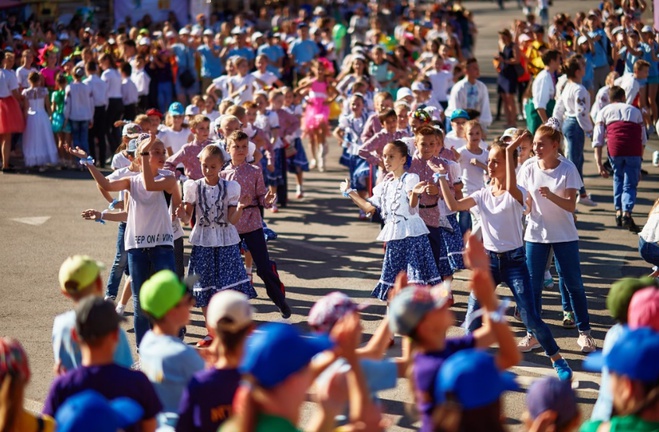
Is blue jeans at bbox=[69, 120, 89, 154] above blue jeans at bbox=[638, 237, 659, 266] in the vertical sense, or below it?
above

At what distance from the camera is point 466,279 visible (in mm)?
12312

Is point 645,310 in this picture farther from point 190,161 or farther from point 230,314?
point 190,161

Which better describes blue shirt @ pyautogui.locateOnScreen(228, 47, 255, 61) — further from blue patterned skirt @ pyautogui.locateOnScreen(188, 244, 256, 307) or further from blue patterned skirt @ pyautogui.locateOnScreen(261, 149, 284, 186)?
blue patterned skirt @ pyautogui.locateOnScreen(188, 244, 256, 307)

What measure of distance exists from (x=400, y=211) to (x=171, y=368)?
4329 millimetres

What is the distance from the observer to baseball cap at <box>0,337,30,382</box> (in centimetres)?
506

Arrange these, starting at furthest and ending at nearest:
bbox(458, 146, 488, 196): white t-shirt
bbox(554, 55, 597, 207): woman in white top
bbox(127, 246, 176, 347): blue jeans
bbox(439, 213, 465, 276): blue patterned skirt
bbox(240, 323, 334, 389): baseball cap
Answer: bbox(554, 55, 597, 207): woman in white top, bbox(458, 146, 488, 196): white t-shirt, bbox(439, 213, 465, 276): blue patterned skirt, bbox(127, 246, 176, 347): blue jeans, bbox(240, 323, 334, 389): baseball cap

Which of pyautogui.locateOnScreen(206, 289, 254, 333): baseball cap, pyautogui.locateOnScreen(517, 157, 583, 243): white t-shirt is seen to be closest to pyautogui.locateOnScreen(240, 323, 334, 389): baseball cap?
pyautogui.locateOnScreen(206, 289, 254, 333): baseball cap

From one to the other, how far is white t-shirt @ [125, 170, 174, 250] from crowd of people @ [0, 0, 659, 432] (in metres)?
0.02

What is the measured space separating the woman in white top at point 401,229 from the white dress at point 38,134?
34.8 feet

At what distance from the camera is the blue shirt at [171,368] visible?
5840 mm

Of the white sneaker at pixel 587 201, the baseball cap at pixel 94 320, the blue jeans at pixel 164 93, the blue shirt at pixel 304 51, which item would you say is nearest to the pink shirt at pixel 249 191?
the baseball cap at pixel 94 320

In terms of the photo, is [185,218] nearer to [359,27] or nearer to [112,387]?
[112,387]

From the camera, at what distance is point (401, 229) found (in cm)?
982

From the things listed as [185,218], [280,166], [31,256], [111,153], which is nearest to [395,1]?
[111,153]
